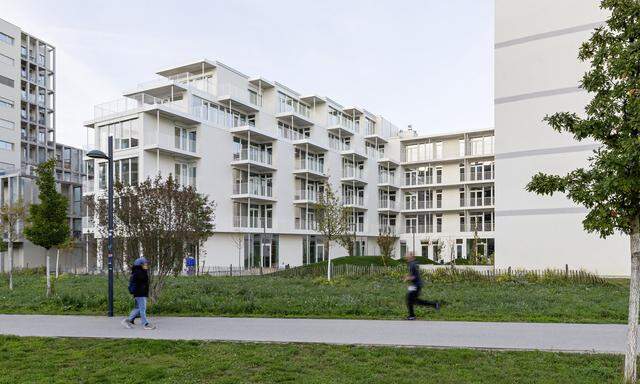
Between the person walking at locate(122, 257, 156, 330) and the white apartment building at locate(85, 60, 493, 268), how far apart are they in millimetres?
19821

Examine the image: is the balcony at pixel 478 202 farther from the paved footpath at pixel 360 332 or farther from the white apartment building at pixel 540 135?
the paved footpath at pixel 360 332

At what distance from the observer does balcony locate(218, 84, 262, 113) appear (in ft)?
139

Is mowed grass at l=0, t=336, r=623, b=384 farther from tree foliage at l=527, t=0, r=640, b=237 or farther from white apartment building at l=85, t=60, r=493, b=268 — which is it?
white apartment building at l=85, t=60, r=493, b=268

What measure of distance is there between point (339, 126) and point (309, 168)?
7.85 meters

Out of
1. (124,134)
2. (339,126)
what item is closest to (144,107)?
(124,134)

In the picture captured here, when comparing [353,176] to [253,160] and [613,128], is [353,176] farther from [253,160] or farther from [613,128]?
[613,128]

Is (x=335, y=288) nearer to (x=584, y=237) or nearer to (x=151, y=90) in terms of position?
(x=584, y=237)

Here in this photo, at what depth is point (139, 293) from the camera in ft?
38.2

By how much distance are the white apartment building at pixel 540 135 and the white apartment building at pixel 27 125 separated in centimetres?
3849

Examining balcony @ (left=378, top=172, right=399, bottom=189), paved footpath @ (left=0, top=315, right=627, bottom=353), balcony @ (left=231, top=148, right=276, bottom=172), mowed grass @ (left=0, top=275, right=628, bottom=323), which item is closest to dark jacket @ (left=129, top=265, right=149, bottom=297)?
paved footpath @ (left=0, top=315, right=627, bottom=353)

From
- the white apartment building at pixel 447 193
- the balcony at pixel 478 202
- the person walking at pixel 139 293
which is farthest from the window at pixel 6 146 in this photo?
the person walking at pixel 139 293

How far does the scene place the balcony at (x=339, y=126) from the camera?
5494 cm

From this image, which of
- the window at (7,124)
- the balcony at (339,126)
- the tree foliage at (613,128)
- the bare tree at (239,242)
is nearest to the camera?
the tree foliage at (613,128)

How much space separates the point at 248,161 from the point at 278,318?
99.4 ft
